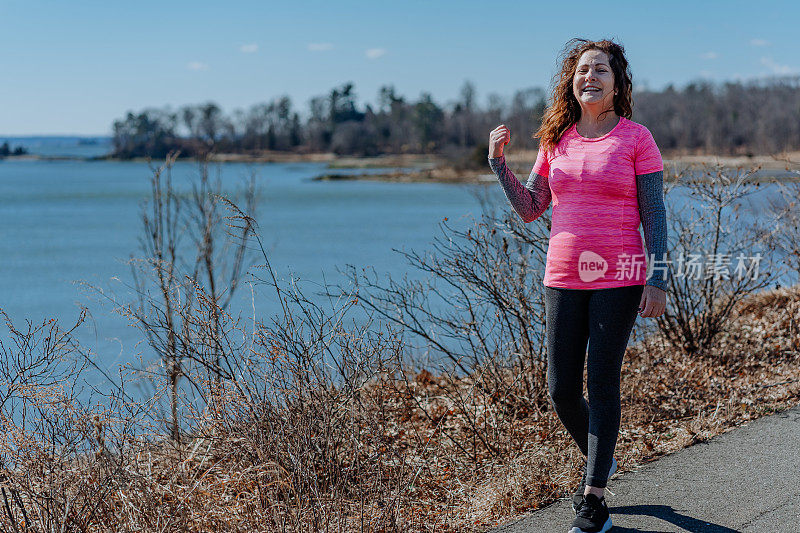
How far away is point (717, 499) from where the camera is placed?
3662 mm

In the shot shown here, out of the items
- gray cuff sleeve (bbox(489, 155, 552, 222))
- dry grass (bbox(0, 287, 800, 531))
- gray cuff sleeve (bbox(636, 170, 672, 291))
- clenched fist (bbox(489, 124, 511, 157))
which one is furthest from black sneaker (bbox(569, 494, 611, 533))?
clenched fist (bbox(489, 124, 511, 157))

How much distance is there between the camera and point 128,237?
3078 centimetres

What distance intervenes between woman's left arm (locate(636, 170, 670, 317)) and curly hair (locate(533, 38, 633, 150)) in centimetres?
38

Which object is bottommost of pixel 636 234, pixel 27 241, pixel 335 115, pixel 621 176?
pixel 27 241

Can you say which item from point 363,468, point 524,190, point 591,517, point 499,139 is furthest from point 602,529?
point 499,139

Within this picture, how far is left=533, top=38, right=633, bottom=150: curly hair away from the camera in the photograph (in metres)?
3.37

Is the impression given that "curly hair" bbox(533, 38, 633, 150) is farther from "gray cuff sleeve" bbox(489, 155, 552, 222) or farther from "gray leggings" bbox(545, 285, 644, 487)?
"gray leggings" bbox(545, 285, 644, 487)

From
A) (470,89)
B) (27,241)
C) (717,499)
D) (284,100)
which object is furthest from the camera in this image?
(284,100)

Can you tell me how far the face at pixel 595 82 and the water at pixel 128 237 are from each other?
1.69m

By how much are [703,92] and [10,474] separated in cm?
10907

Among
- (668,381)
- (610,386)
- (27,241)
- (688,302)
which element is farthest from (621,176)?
(27,241)

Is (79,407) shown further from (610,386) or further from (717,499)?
(717,499)

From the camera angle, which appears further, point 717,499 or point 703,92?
point 703,92

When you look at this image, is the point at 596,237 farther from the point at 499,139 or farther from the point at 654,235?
the point at 499,139
